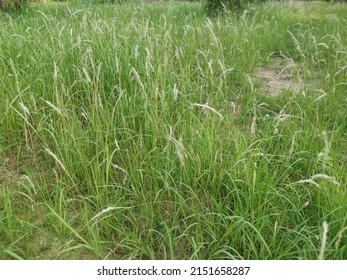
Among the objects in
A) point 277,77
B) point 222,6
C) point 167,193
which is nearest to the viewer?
point 167,193

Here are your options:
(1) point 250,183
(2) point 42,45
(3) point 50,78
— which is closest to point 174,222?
(1) point 250,183

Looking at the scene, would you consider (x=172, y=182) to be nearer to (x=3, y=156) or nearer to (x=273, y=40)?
(x=3, y=156)

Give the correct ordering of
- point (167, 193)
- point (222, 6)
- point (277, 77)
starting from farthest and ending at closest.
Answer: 1. point (222, 6)
2. point (277, 77)
3. point (167, 193)

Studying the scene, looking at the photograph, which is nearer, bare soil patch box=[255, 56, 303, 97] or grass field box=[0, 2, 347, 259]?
grass field box=[0, 2, 347, 259]

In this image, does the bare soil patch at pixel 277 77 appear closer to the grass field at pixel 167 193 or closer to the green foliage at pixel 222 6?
the grass field at pixel 167 193

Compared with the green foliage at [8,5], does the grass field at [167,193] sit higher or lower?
lower

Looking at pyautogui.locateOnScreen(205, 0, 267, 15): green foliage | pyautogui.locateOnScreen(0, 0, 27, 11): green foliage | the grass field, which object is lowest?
the grass field

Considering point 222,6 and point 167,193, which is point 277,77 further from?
point 222,6

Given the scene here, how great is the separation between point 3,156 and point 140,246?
4.00ft

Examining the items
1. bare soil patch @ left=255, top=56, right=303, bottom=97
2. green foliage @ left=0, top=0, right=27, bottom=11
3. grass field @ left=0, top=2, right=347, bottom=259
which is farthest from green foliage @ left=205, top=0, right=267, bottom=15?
grass field @ left=0, top=2, right=347, bottom=259

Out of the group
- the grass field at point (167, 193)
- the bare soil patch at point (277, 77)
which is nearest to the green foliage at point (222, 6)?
the bare soil patch at point (277, 77)

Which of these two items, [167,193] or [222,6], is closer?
[167,193]

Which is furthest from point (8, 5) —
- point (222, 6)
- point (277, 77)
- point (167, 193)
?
point (167, 193)

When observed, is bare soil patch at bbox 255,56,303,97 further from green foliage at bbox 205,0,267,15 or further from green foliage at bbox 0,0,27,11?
green foliage at bbox 0,0,27,11
